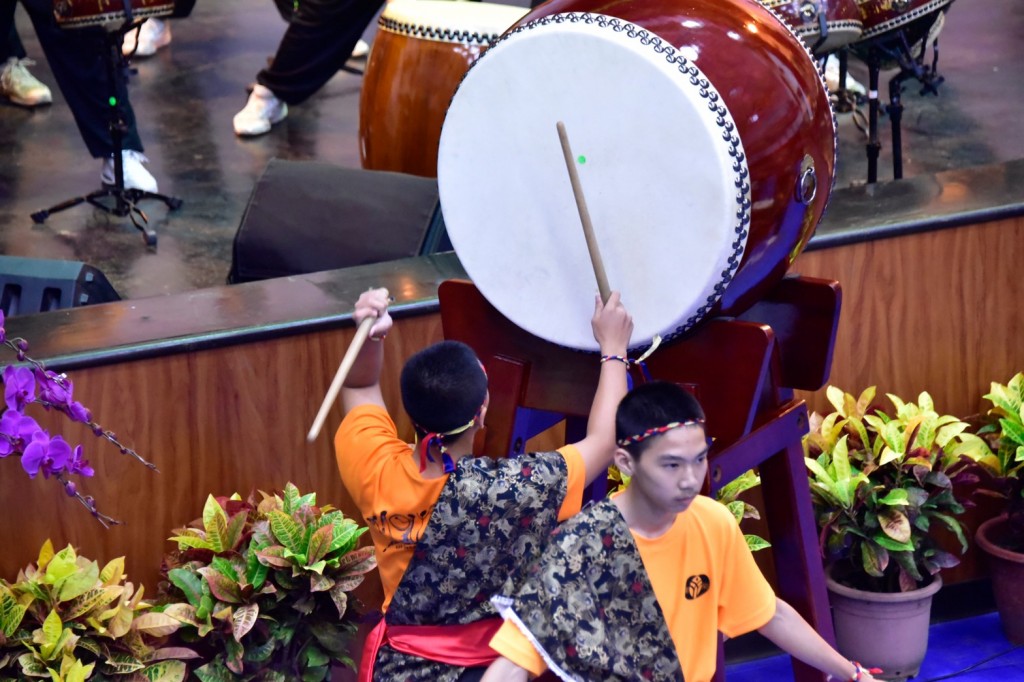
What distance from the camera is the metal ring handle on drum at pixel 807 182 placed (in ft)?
6.11

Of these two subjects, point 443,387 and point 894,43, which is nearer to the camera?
point 443,387

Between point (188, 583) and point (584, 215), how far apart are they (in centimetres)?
87

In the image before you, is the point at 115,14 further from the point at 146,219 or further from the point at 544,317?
the point at 544,317

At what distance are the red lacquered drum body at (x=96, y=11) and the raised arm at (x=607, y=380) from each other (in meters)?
2.44

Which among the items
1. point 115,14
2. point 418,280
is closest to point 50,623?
point 418,280

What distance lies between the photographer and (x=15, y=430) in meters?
1.85

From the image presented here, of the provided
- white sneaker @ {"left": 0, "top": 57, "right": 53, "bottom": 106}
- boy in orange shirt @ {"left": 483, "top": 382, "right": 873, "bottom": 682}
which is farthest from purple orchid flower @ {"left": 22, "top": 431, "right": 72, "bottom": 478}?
white sneaker @ {"left": 0, "top": 57, "right": 53, "bottom": 106}

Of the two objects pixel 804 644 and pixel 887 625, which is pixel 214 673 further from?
pixel 887 625

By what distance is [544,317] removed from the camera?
196 centimetres

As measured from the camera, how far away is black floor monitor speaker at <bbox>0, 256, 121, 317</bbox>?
270cm

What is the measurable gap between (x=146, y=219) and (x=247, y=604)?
2307mm

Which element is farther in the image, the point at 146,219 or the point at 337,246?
the point at 146,219

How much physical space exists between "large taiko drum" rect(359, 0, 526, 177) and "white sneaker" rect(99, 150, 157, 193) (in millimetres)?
1156

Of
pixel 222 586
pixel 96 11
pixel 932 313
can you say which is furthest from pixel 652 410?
pixel 96 11
